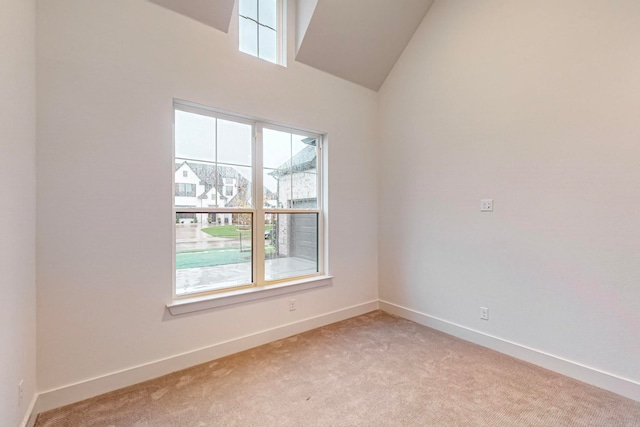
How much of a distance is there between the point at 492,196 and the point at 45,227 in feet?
11.2

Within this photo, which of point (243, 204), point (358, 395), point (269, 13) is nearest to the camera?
point (358, 395)

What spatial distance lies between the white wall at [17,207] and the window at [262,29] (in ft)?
4.82

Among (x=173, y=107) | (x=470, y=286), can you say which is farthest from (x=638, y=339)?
(x=173, y=107)

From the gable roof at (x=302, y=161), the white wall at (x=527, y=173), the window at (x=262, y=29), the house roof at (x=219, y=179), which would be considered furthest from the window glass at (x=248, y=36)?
the white wall at (x=527, y=173)

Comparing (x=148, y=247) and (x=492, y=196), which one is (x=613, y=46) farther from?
(x=148, y=247)

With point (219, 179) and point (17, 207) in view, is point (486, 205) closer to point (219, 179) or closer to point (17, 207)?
point (219, 179)

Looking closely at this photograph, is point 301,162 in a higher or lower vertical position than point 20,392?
higher

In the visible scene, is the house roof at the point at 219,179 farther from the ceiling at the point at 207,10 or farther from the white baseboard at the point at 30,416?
the white baseboard at the point at 30,416

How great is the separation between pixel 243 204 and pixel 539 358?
9.29 feet

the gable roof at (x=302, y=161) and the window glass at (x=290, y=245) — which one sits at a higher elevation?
the gable roof at (x=302, y=161)

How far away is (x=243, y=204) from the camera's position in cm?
276

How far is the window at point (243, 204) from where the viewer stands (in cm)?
245

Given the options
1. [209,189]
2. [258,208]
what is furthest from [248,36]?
[258,208]

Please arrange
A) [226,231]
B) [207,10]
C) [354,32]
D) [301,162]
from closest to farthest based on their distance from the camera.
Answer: [207,10]
[226,231]
[354,32]
[301,162]
